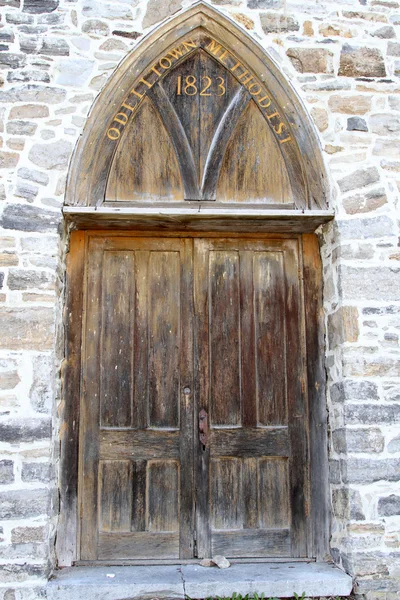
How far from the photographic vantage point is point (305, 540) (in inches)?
170

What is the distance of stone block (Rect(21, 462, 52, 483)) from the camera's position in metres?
3.87

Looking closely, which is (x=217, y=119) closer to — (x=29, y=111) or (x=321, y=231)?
(x=321, y=231)

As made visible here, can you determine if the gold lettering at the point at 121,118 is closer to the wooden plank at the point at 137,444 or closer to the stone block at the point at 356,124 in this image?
the stone block at the point at 356,124

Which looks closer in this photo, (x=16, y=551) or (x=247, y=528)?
(x=16, y=551)

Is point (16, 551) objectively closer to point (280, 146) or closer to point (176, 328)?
point (176, 328)

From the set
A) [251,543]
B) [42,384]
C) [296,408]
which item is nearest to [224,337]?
[296,408]

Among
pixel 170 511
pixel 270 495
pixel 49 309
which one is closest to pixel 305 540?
pixel 270 495

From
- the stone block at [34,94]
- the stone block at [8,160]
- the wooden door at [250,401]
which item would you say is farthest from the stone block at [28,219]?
the wooden door at [250,401]

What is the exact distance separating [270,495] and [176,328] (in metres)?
1.40

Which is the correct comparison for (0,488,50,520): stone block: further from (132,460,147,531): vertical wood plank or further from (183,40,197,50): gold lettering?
(183,40,197,50): gold lettering

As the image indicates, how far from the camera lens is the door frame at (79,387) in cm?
420

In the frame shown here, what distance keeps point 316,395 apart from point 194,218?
5.23 ft

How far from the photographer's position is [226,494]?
14.2 feet

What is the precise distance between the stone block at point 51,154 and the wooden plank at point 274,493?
260 centimetres
